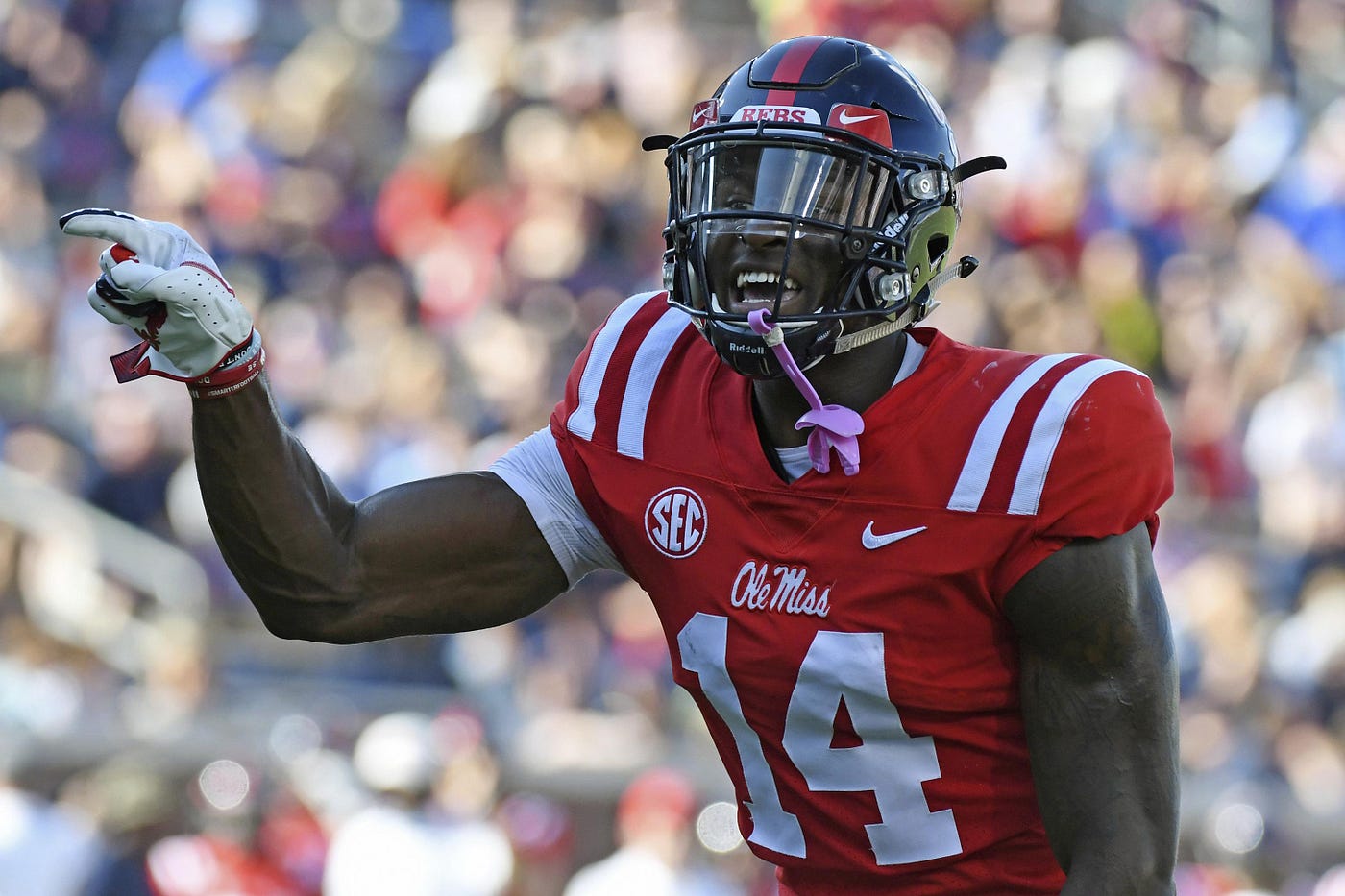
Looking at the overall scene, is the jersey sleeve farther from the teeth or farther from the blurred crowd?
the blurred crowd

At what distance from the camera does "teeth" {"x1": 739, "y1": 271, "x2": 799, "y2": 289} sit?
2654mm

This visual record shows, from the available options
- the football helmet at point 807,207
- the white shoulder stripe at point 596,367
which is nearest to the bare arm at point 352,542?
the white shoulder stripe at point 596,367

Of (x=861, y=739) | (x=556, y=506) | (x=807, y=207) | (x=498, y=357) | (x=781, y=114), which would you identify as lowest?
(x=498, y=357)

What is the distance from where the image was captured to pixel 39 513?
7398mm

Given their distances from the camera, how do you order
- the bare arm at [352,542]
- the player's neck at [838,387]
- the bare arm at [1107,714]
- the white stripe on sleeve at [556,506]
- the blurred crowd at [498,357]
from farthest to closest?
the blurred crowd at [498,357], the white stripe on sleeve at [556,506], the player's neck at [838,387], the bare arm at [352,542], the bare arm at [1107,714]

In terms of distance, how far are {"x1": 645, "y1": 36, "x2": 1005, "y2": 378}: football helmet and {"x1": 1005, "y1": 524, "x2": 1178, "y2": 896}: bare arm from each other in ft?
1.51

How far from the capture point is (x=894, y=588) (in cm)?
261

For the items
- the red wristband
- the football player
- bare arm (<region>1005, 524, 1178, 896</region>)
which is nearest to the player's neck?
the football player

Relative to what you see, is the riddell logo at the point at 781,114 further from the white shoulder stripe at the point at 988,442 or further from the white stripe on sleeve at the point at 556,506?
the white stripe on sleeve at the point at 556,506

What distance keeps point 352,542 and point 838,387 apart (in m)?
0.75

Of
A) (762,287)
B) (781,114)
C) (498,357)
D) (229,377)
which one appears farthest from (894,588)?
(498,357)

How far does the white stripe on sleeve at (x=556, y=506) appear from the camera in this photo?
2.97 metres

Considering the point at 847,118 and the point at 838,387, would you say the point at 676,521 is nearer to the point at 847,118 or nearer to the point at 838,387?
the point at 838,387

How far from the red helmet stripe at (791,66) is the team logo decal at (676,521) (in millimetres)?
572
